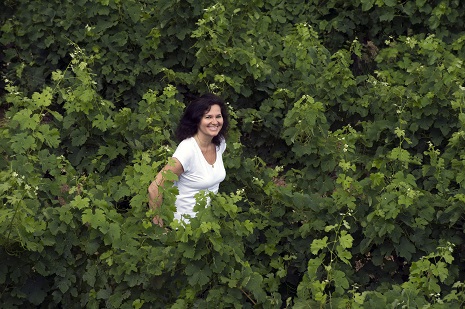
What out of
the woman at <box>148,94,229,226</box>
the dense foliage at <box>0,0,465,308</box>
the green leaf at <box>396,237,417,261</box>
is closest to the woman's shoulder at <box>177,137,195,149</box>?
the woman at <box>148,94,229,226</box>

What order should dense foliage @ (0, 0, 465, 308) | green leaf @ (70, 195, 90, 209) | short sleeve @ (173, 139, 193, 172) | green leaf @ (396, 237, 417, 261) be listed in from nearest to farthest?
dense foliage @ (0, 0, 465, 308), green leaf @ (70, 195, 90, 209), green leaf @ (396, 237, 417, 261), short sleeve @ (173, 139, 193, 172)

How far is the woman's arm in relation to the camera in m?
6.47

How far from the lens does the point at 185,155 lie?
6.93 meters

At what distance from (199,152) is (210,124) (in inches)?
8.7

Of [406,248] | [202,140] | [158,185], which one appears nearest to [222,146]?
[202,140]

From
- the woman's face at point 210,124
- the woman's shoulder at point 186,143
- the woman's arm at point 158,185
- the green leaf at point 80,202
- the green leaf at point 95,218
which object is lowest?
the green leaf at point 95,218

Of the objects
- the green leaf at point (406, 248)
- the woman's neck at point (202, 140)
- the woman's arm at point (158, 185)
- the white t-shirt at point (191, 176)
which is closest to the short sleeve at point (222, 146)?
the woman's neck at point (202, 140)

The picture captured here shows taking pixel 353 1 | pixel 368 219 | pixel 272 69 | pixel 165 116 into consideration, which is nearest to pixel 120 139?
pixel 165 116

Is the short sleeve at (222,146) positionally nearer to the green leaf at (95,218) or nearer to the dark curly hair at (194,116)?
the dark curly hair at (194,116)

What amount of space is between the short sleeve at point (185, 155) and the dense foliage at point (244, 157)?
0.27 meters

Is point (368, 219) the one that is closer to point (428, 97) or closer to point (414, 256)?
point (414, 256)

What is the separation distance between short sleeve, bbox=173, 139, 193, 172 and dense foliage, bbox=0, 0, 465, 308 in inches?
10.5

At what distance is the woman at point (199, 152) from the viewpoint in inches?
274

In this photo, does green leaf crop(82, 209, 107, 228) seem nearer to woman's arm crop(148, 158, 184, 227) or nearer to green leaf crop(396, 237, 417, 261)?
woman's arm crop(148, 158, 184, 227)
